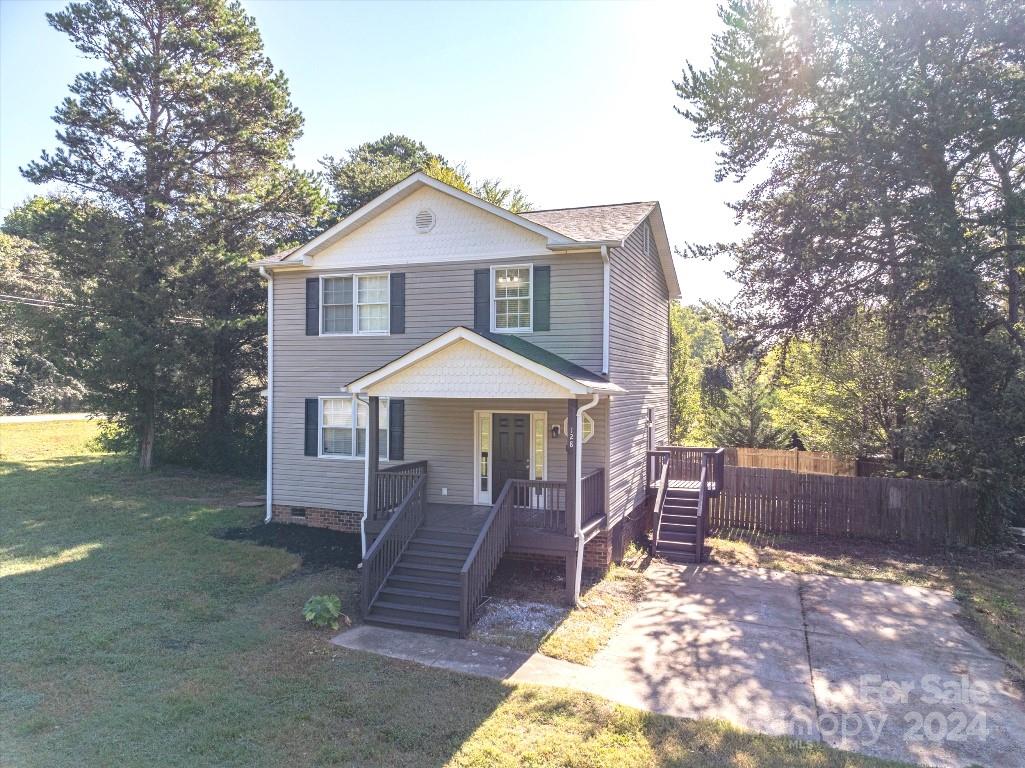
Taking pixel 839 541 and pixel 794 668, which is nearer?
pixel 794 668

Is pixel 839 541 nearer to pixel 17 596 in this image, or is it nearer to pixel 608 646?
pixel 608 646

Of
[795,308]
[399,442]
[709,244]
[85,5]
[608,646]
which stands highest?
[85,5]

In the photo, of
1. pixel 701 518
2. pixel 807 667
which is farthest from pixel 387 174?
pixel 807 667

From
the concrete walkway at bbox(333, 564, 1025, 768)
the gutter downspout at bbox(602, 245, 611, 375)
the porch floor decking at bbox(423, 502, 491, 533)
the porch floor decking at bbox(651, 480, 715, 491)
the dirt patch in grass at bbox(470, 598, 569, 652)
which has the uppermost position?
the gutter downspout at bbox(602, 245, 611, 375)

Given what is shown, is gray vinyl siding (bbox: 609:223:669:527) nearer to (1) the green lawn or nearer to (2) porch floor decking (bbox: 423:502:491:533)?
(2) porch floor decking (bbox: 423:502:491:533)

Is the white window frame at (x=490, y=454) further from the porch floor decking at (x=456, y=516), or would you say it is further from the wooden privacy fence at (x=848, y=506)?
the wooden privacy fence at (x=848, y=506)

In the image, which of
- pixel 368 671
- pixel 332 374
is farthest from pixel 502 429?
pixel 368 671

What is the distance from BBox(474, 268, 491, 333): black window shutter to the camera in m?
11.9

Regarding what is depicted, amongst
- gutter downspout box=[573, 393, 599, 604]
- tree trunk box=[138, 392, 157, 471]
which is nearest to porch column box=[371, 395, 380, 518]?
gutter downspout box=[573, 393, 599, 604]

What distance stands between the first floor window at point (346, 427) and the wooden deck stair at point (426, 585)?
127 inches

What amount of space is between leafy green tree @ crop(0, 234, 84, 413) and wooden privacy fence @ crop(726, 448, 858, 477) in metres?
24.0

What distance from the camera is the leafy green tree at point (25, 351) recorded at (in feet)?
89.5

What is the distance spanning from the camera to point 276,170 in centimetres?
2186

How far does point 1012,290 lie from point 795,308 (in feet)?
14.9
